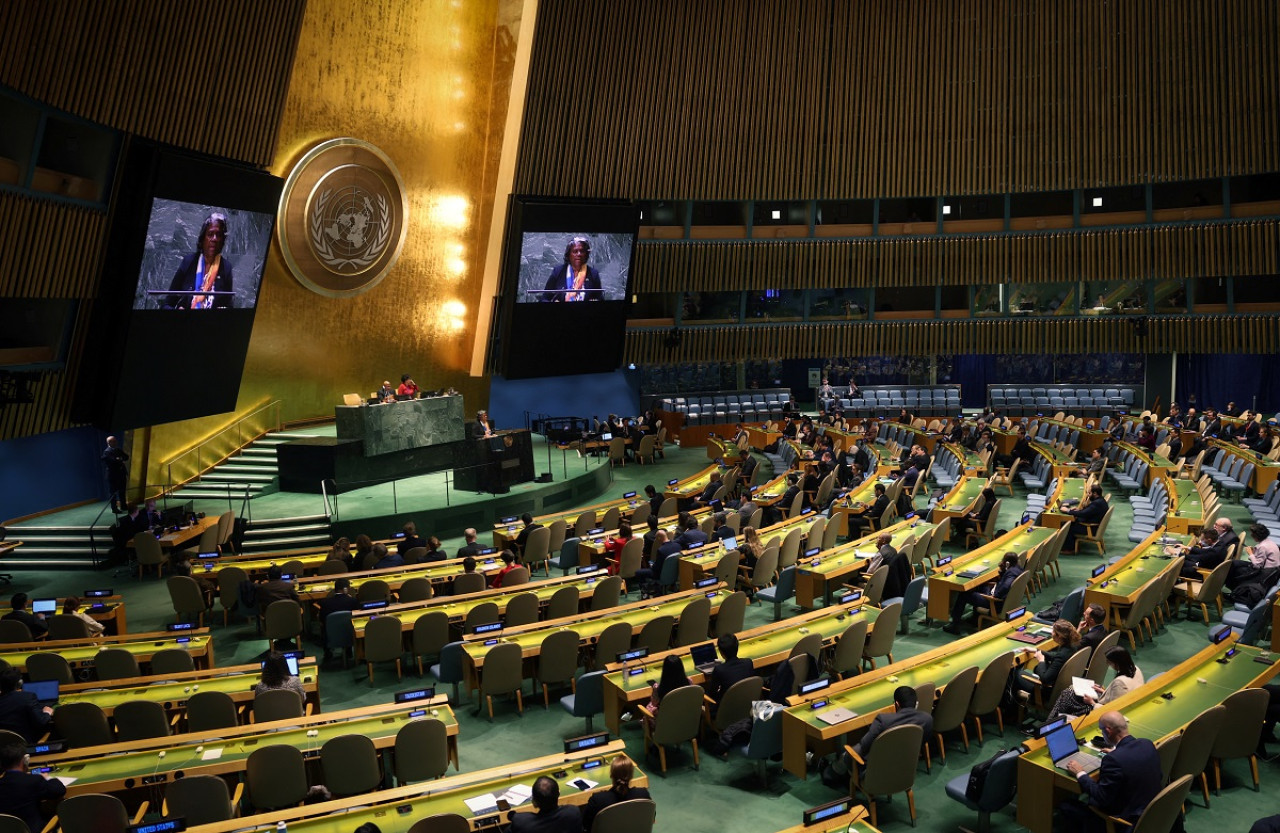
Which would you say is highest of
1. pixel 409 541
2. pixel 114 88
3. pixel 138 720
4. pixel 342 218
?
pixel 342 218

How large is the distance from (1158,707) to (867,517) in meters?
8.04

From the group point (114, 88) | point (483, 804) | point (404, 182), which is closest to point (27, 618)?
point (483, 804)

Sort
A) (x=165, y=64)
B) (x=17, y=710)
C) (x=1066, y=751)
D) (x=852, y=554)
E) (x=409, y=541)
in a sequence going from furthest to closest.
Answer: (x=165, y=64)
(x=409, y=541)
(x=852, y=554)
(x=17, y=710)
(x=1066, y=751)

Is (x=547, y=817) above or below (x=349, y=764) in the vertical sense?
above

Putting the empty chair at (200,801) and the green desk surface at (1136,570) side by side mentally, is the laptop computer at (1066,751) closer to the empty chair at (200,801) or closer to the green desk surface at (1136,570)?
the green desk surface at (1136,570)

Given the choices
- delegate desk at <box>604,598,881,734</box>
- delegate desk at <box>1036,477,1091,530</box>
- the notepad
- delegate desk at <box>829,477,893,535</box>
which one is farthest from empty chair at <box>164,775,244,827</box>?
delegate desk at <box>1036,477,1091,530</box>

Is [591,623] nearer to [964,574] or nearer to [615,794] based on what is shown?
[615,794]

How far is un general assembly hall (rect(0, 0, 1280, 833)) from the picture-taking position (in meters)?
7.49

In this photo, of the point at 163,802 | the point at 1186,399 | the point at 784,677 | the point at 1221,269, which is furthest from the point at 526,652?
the point at 1186,399

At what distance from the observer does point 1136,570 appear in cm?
1110

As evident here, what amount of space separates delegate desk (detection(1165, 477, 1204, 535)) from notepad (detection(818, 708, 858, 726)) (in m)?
7.39

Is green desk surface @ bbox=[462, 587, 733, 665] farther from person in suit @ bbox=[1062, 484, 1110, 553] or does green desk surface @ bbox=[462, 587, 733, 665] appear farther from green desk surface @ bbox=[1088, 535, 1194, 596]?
person in suit @ bbox=[1062, 484, 1110, 553]

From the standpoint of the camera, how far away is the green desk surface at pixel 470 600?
34.3 ft

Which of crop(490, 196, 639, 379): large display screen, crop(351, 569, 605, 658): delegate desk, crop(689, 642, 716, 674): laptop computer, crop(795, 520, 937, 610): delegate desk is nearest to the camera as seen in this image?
crop(689, 642, 716, 674): laptop computer
